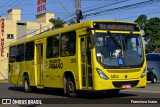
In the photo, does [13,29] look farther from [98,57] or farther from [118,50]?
[98,57]

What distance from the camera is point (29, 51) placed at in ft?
71.8

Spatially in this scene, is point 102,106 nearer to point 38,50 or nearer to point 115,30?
point 115,30

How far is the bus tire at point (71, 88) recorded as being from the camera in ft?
54.8

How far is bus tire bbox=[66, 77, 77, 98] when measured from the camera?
54.8 feet

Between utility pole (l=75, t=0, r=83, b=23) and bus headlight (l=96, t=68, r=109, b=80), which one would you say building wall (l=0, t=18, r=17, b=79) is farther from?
bus headlight (l=96, t=68, r=109, b=80)

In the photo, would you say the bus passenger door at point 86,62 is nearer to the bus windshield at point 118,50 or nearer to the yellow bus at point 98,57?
the yellow bus at point 98,57

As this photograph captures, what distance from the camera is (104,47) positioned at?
50.1 ft

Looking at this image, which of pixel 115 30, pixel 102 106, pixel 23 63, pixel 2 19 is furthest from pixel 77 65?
pixel 2 19

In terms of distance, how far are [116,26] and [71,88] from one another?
11.1 ft

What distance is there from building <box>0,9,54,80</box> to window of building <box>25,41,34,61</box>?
53999 mm

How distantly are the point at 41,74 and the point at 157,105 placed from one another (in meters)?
8.47

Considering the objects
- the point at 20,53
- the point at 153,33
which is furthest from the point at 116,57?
the point at 153,33

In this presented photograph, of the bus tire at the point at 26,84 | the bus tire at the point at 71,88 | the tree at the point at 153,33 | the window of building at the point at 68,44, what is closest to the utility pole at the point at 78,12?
the bus tire at the point at 26,84

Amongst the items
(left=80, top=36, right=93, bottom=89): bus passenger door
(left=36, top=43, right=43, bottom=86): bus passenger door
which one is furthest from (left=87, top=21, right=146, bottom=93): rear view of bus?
(left=36, top=43, right=43, bottom=86): bus passenger door
